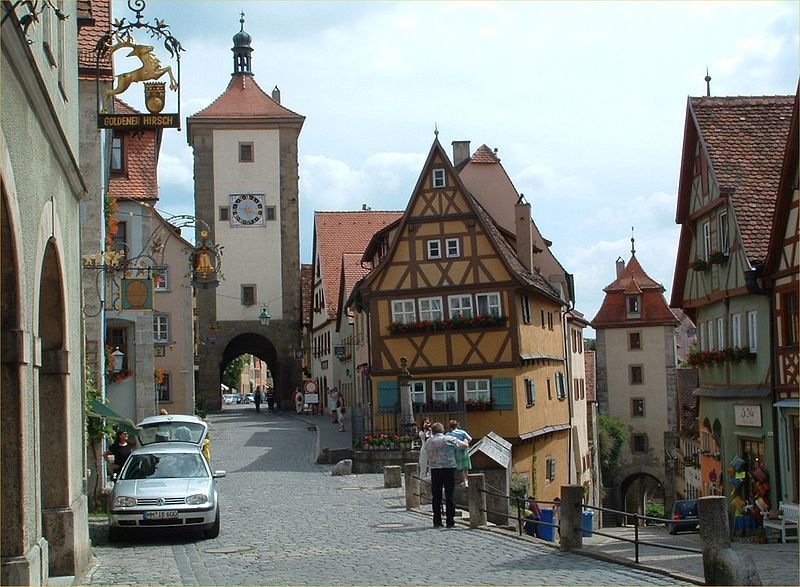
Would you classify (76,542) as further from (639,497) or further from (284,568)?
(639,497)

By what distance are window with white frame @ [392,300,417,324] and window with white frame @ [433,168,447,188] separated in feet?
12.1

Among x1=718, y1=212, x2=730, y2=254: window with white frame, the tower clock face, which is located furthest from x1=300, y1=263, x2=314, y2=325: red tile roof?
x1=718, y1=212, x2=730, y2=254: window with white frame

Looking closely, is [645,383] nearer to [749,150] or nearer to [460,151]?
[460,151]

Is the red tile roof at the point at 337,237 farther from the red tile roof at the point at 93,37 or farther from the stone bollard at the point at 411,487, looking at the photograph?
the stone bollard at the point at 411,487

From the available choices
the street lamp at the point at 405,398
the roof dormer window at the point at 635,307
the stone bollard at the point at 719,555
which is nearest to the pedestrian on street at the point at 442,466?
the stone bollard at the point at 719,555

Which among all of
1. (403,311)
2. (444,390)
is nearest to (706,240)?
(444,390)

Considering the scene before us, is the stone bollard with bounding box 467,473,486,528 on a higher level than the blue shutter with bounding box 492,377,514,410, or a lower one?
lower

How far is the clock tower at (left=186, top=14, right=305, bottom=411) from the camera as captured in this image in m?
67.6

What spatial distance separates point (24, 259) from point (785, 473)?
1842cm

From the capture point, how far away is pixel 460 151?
52156 millimetres

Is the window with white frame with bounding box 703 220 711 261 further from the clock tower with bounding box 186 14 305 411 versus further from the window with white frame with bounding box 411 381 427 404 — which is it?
the clock tower with bounding box 186 14 305 411

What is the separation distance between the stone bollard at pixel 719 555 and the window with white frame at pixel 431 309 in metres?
25.4

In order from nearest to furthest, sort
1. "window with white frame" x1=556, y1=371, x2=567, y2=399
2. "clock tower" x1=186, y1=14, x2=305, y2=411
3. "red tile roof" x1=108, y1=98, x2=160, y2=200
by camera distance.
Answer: "red tile roof" x1=108, y1=98, x2=160, y2=200 < "window with white frame" x1=556, y1=371, x2=567, y2=399 < "clock tower" x1=186, y1=14, x2=305, y2=411

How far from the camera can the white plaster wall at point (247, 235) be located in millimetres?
67750
